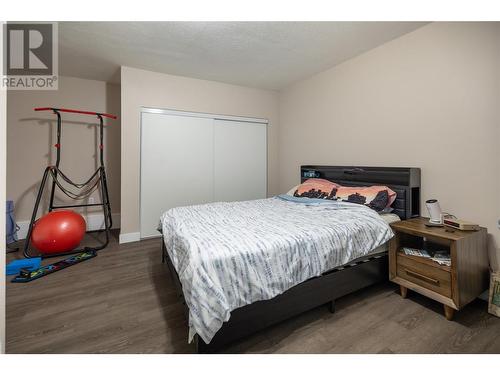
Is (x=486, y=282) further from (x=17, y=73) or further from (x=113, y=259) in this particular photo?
(x=17, y=73)

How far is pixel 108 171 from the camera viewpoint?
3912 millimetres

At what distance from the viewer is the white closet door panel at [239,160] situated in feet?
12.7

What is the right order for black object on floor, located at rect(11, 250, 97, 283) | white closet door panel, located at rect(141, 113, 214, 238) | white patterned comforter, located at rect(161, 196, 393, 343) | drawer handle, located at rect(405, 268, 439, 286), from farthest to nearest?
white closet door panel, located at rect(141, 113, 214, 238), black object on floor, located at rect(11, 250, 97, 283), drawer handle, located at rect(405, 268, 439, 286), white patterned comforter, located at rect(161, 196, 393, 343)

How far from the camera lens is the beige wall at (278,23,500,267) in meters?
1.82

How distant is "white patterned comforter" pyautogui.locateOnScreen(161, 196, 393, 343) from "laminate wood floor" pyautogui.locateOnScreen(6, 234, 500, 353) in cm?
36

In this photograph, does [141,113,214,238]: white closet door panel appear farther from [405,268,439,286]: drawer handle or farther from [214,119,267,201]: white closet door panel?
[405,268,439,286]: drawer handle

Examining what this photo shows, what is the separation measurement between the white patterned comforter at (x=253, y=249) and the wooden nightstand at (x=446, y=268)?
21 centimetres

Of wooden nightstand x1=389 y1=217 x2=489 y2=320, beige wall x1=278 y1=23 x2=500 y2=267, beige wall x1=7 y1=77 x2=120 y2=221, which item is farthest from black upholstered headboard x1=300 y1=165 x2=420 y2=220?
beige wall x1=7 y1=77 x2=120 y2=221

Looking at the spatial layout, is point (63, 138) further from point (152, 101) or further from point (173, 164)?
point (173, 164)

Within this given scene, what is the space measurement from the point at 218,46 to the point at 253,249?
2345 mm

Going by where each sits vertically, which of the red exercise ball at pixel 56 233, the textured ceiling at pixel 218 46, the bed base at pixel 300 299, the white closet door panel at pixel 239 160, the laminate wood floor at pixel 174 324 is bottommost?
the laminate wood floor at pixel 174 324

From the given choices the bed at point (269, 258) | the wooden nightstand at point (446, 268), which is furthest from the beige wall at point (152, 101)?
the wooden nightstand at point (446, 268)

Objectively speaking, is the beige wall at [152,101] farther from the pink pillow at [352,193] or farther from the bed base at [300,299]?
the bed base at [300,299]

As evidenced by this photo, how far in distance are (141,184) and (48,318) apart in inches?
77.6
